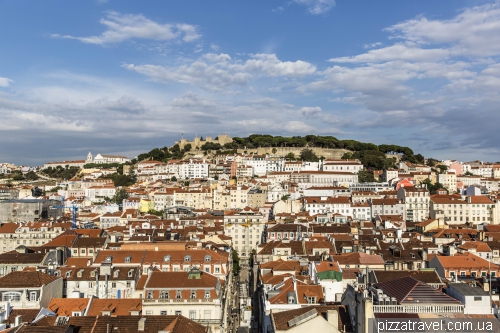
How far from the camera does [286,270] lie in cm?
4141

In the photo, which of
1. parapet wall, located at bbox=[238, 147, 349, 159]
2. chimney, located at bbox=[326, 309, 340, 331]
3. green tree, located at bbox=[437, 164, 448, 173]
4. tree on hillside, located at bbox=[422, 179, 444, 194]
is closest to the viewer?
chimney, located at bbox=[326, 309, 340, 331]

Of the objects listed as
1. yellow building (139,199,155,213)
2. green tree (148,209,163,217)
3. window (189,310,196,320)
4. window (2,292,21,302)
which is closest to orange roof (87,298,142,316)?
window (189,310,196,320)

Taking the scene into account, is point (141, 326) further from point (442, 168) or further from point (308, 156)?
point (442, 168)

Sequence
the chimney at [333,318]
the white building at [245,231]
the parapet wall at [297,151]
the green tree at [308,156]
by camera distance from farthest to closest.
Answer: the parapet wall at [297,151]
the green tree at [308,156]
the white building at [245,231]
the chimney at [333,318]

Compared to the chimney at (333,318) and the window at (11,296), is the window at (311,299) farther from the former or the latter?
the window at (11,296)

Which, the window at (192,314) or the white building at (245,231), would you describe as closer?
the window at (192,314)

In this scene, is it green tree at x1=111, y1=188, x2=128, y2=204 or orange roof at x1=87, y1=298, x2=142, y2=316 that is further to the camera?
green tree at x1=111, y1=188, x2=128, y2=204

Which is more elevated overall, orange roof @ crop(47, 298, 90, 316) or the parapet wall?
the parapet wall

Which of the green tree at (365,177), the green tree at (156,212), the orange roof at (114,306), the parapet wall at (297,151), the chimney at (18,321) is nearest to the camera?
the chimney at (18,321)

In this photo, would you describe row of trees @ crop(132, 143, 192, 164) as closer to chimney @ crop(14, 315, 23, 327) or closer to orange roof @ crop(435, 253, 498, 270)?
orange roof @ crop(435, 253, 498, 270)

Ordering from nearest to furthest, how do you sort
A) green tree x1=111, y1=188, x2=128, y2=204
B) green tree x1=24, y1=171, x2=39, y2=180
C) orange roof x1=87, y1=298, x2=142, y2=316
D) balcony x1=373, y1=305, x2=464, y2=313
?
balcony x1=373, y1=305, x2=464, y2=313 → orange roof x1=87, y1=298, x2=142, y2=316 → green tree x1=111, y1=188, x2=128, y2=204 → green tree x1=24, y1=171, x2=39, y2=180

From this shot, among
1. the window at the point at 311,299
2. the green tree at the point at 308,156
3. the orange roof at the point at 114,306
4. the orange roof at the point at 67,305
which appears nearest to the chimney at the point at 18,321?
the orange roof at the point at 67,305

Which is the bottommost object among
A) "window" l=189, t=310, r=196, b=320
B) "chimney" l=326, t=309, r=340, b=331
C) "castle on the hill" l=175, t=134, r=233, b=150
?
"window" l=189, t=310, r=196, b=320

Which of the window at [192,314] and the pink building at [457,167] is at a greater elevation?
the pink building at [457,167]
